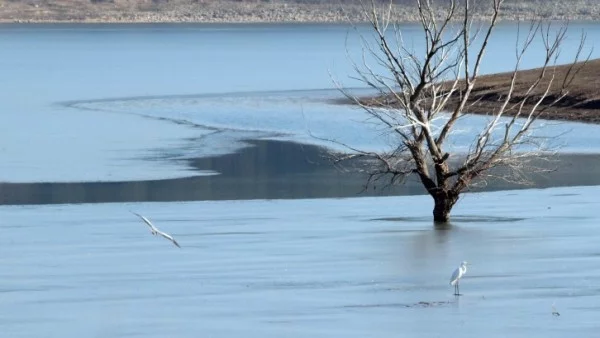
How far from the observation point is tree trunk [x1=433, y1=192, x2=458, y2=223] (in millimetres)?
14391

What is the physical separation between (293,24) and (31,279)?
373 ft

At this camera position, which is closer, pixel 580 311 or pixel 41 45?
pixel 580 311

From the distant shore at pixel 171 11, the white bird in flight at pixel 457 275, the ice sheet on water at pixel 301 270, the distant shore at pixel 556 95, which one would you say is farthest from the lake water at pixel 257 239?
the distant shore at pixel 171 11

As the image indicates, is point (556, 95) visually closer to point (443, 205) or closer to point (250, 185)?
point (250, 185)

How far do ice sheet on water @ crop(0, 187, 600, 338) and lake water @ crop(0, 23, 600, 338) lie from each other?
0.02 meters

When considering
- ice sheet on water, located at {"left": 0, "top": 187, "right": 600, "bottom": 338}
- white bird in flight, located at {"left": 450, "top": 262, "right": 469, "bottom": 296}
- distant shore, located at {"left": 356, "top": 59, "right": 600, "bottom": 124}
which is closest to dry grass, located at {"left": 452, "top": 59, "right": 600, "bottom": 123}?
distant shore, located at {"left": 356, "top": 59, "right": 600, "bottom": 124}

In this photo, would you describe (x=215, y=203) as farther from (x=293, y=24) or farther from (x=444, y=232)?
(x=293, y=24)

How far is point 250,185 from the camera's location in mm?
18500

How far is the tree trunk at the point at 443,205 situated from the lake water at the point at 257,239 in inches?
9.4

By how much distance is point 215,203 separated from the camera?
1675 centimetres

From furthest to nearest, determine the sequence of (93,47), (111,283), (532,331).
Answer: (93,47) < (111,283) < (532,331)

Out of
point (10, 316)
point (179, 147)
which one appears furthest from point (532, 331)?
point (179, 147)

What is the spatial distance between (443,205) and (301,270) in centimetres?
352

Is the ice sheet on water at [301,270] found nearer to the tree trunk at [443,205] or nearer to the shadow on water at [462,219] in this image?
the shadow on water at [462,219]
